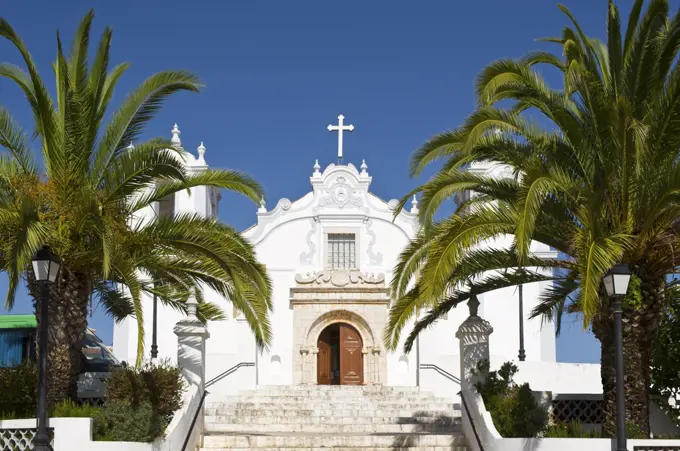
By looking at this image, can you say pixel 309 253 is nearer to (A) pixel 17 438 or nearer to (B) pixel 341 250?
(B) pixel 341 250

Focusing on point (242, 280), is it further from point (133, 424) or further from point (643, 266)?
point (643, 266)

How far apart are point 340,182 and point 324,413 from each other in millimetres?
10471

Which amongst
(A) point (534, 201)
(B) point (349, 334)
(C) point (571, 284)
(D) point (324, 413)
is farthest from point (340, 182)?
(A) point (534, 201)

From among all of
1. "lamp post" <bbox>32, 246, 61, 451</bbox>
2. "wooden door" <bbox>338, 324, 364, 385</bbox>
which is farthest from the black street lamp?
"wooden door" <bbox>338, 324, 364, 385</bbox>

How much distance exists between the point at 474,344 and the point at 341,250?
11617 mm

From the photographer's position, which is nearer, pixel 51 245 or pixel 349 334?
pixel 51 245

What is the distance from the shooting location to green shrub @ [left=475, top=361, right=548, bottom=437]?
15102 mm

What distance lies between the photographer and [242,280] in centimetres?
1531

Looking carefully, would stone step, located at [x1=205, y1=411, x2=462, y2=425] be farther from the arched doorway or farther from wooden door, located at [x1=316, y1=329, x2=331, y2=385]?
wooden door, located at [x1=316, y1=329, x2=331, y2=385]

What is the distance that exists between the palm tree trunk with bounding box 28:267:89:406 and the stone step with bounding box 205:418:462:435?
3.72 m

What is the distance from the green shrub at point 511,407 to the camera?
49.5 ft

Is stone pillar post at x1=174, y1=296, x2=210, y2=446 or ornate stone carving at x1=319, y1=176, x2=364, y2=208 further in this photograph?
ornate stone carving at x1=319, y1=176, x2=364, y2=208

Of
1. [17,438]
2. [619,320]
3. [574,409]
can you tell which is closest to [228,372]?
[574,409]

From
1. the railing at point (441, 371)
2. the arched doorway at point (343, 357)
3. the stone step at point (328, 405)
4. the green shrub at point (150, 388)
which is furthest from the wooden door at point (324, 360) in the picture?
the green shrub at point (150, 388)
